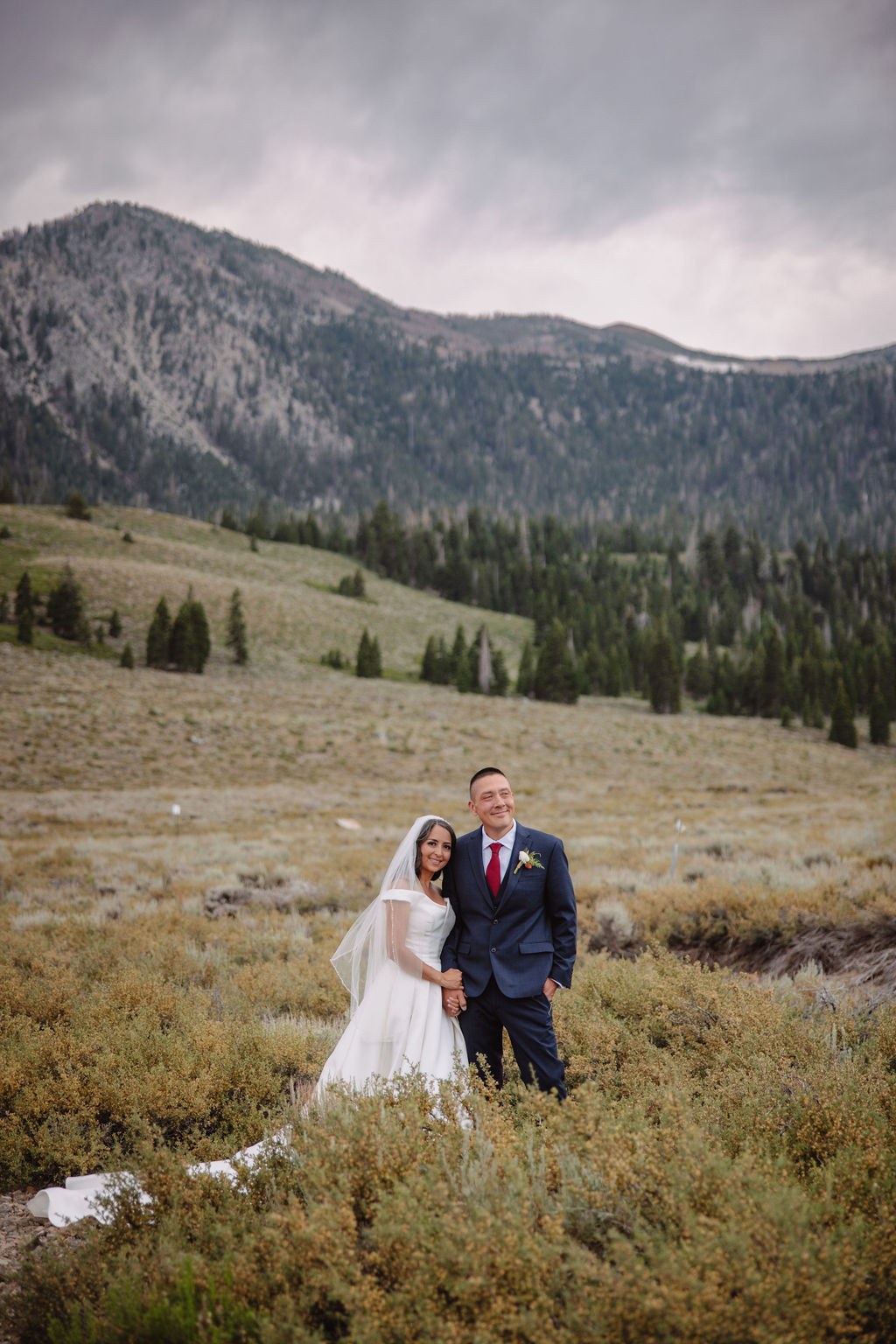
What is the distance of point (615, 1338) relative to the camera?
7.67 feet

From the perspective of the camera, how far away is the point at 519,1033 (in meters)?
4.36

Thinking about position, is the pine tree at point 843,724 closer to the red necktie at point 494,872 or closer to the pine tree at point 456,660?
the pine tree at point 456,660

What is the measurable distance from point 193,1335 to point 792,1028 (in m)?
4.35

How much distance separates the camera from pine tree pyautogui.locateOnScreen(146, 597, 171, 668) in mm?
57469

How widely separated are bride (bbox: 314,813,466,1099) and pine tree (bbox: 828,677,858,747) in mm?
69742

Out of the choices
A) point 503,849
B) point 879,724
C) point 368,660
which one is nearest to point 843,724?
point 879,724

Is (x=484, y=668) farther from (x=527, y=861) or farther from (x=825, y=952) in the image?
(x=527, y=861)

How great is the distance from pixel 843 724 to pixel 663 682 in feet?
56.7

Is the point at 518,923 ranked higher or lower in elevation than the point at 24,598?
lower

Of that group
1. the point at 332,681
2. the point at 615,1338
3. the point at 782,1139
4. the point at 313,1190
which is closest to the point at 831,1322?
the point at 615,1338

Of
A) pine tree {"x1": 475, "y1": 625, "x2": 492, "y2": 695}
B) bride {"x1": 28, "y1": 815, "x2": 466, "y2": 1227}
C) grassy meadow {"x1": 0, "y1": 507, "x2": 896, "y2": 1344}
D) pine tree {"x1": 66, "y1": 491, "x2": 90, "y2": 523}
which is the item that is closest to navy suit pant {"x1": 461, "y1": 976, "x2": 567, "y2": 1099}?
bride {"x1": 28, "y1": 815, "x2": 466, "y2": 1227}

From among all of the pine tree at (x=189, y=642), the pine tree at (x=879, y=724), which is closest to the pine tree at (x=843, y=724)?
the pine tree at (x=879, y=724)

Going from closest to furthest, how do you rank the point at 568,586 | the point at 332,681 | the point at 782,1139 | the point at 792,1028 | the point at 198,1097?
the point at 782,1139 < the point at 198,1097 < the point at 792,1028 < the point at 332,681 < the point at 568,586

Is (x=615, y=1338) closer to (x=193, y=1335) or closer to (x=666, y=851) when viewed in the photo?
(x=193, y=1335)
